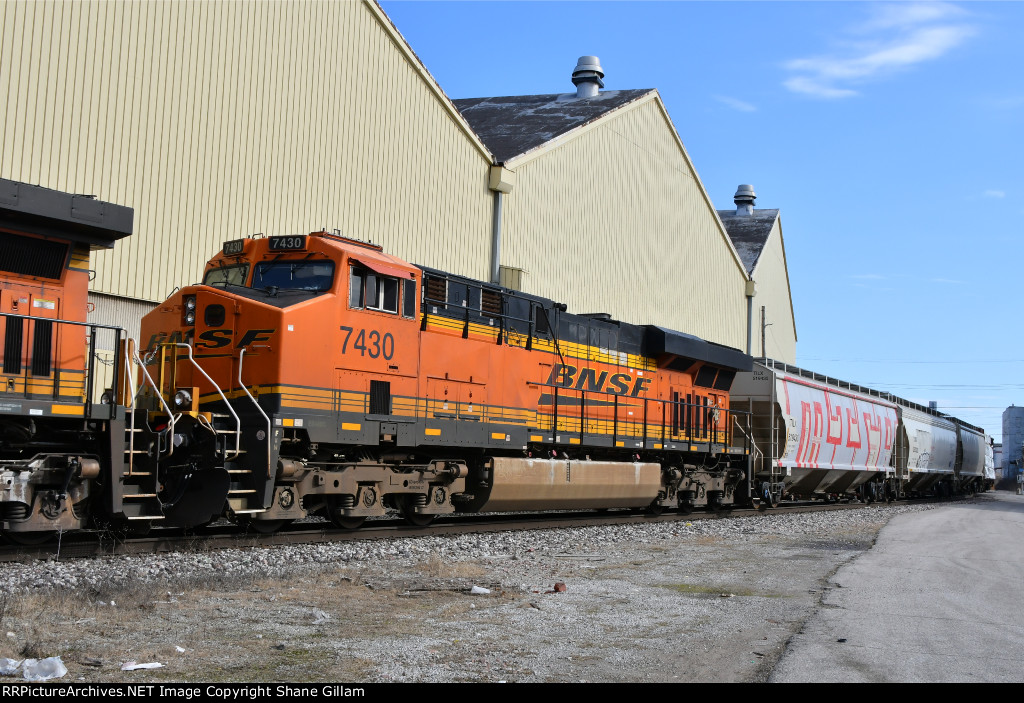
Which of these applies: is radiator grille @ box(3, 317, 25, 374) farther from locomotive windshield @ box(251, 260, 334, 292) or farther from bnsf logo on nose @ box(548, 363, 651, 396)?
bnsf logo on nose @ box(548, 363, 651, 396)

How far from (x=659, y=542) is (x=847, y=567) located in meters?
3.30

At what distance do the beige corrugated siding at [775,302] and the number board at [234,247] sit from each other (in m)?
35.0

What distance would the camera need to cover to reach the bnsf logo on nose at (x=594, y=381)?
16266 mm

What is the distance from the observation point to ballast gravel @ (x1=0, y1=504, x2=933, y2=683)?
548 centimetres

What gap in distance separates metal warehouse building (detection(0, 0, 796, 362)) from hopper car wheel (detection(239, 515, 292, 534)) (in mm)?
6251

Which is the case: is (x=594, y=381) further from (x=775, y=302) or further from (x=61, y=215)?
(x=775, y=302)

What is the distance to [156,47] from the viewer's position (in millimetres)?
16844

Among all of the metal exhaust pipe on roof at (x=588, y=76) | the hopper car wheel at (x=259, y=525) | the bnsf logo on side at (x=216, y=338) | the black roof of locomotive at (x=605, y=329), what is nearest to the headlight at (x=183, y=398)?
the bnsf logo on side at (x=216, y=338)

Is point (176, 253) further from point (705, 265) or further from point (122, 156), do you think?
point (705, 265)

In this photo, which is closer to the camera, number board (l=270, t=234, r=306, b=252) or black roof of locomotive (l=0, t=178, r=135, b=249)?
black roof of locomotive (l=0, t=178, r=135, b=249)

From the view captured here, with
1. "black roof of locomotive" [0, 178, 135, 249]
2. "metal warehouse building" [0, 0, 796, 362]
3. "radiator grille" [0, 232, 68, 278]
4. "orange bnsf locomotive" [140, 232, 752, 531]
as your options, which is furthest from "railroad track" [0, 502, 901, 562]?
"metal warehouse building" [0, 0, 796, 362]

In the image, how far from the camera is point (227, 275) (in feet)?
40.0

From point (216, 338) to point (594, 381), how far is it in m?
7.78

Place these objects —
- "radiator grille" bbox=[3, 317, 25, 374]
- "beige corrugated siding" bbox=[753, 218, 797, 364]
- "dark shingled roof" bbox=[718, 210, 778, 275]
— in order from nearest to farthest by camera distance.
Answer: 1. "radiator grille" bbox=[3, 317, 25, 374]
2. "beige corrugated siding" bbox=[753, 218, 797, 364]
3. "dark shingled roof" bbox=[718, 210, 778, 275]
